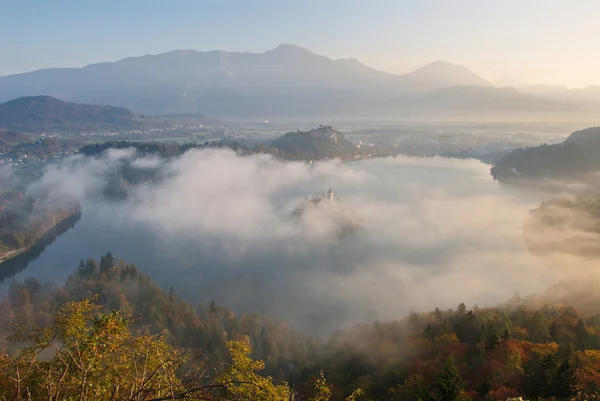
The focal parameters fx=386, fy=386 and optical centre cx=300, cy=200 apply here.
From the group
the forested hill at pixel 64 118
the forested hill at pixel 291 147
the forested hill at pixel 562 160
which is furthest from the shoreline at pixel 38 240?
the forested hill at pixel 64 118

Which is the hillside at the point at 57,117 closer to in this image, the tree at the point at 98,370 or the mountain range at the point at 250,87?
the mountain range at the point at 250,87

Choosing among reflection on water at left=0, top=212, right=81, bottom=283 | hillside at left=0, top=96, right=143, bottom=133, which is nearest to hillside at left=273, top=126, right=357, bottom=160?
reflection on water at left=0, top=212, right=81, bottom=283

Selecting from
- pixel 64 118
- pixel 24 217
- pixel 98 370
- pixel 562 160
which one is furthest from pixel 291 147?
pixel 64 118

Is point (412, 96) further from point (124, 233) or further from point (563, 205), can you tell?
point (124, 233)

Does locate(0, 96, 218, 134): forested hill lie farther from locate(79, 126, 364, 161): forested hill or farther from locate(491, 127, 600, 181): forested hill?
locate(491, 127, 600, 181): forested hill

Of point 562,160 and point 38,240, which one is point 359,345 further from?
point 562,160
